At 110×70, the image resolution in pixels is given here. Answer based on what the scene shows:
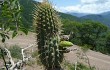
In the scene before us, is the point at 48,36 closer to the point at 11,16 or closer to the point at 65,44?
the point at 65,44

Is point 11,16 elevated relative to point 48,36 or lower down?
elevated

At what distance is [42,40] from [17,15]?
28 centimetres

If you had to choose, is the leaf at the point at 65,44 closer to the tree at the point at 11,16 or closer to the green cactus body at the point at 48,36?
the green cactus body at the point at 48,36

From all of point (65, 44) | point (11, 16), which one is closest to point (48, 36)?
point (65, 44)

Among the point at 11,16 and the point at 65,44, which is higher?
the point at 11,16

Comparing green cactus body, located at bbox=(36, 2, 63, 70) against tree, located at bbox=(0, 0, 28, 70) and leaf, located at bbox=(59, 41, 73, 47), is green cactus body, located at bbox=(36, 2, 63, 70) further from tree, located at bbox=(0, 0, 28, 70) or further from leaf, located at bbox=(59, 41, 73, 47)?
tree, located at bbox=(0, 0, 28, 70)

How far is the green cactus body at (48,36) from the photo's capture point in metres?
2.55

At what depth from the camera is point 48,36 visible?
260cm

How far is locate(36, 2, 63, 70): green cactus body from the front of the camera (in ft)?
8.37

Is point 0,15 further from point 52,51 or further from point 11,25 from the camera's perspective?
point 52,51

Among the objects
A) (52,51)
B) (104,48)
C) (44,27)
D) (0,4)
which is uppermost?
(0,4)

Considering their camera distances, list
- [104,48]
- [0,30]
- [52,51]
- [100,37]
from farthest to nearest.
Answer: [100,37] < [104,48] < [0,30] < [52,51]

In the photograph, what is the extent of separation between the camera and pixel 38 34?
8.63 feet

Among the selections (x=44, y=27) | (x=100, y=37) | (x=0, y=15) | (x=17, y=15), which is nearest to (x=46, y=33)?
(x=44, y=27)
